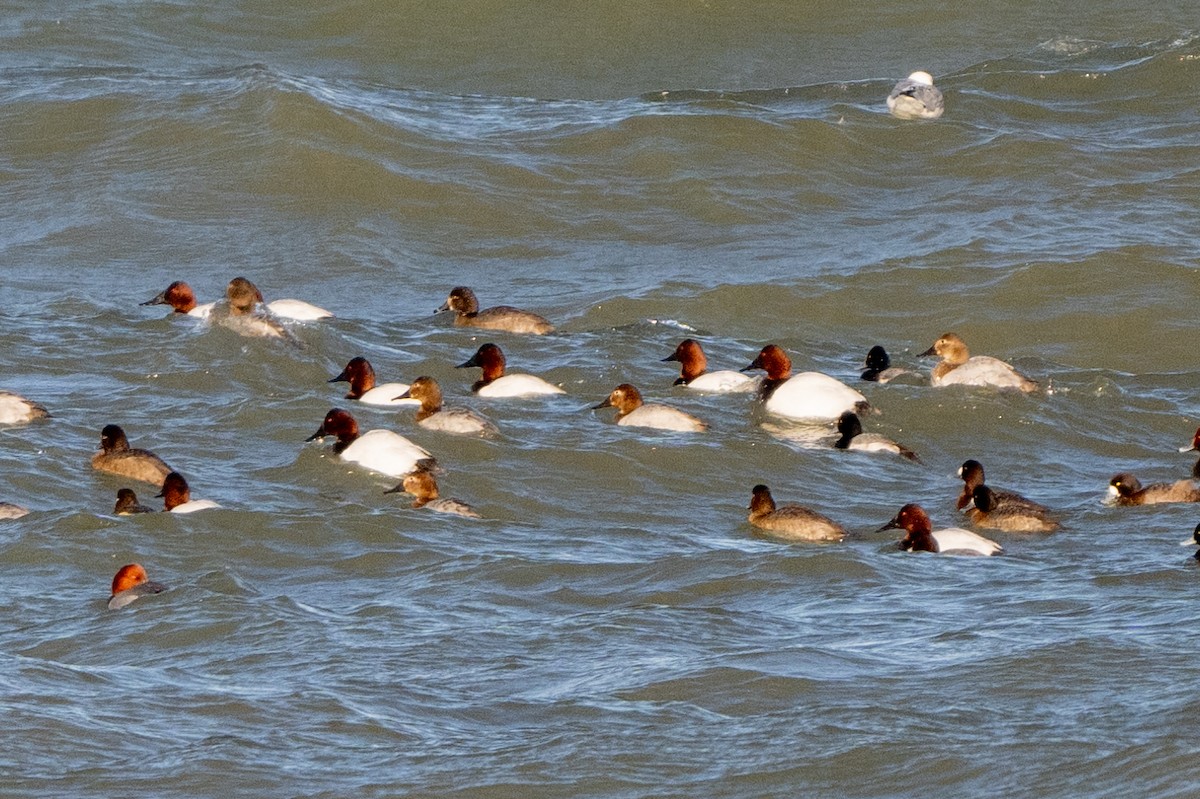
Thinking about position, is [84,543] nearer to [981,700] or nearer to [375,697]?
[375,697]

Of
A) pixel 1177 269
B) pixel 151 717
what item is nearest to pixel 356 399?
pixel 151 717

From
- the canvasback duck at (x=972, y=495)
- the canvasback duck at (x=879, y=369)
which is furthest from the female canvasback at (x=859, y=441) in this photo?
the canvasback duck at (x=879, y=369)

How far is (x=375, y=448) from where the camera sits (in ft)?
38.8

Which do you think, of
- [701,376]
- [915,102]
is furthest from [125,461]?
[915,102]

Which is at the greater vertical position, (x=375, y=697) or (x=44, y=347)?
(x=44, y=347)

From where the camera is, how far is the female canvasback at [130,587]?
9.07 meters

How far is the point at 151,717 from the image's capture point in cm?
767

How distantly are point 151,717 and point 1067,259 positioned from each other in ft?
38.9

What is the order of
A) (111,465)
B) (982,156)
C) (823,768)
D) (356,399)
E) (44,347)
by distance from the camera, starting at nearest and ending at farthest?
(823,768) < (111,465) < (356,399) < (44,347) < (982,156)

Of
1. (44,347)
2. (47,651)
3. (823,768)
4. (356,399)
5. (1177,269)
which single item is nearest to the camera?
(823,768)

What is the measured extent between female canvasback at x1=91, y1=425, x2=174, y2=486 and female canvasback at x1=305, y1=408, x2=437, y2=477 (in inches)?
41.0

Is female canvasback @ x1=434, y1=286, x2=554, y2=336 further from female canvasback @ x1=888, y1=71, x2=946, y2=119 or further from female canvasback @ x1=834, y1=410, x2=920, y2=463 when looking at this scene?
female canvasback @ x1=888, y1=71, x2=946, y2=119

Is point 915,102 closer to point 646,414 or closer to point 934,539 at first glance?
point 646,414

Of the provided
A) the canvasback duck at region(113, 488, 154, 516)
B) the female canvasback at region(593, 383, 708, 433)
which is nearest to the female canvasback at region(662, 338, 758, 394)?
the female canvasback at region(593, 383, 708, 433)
